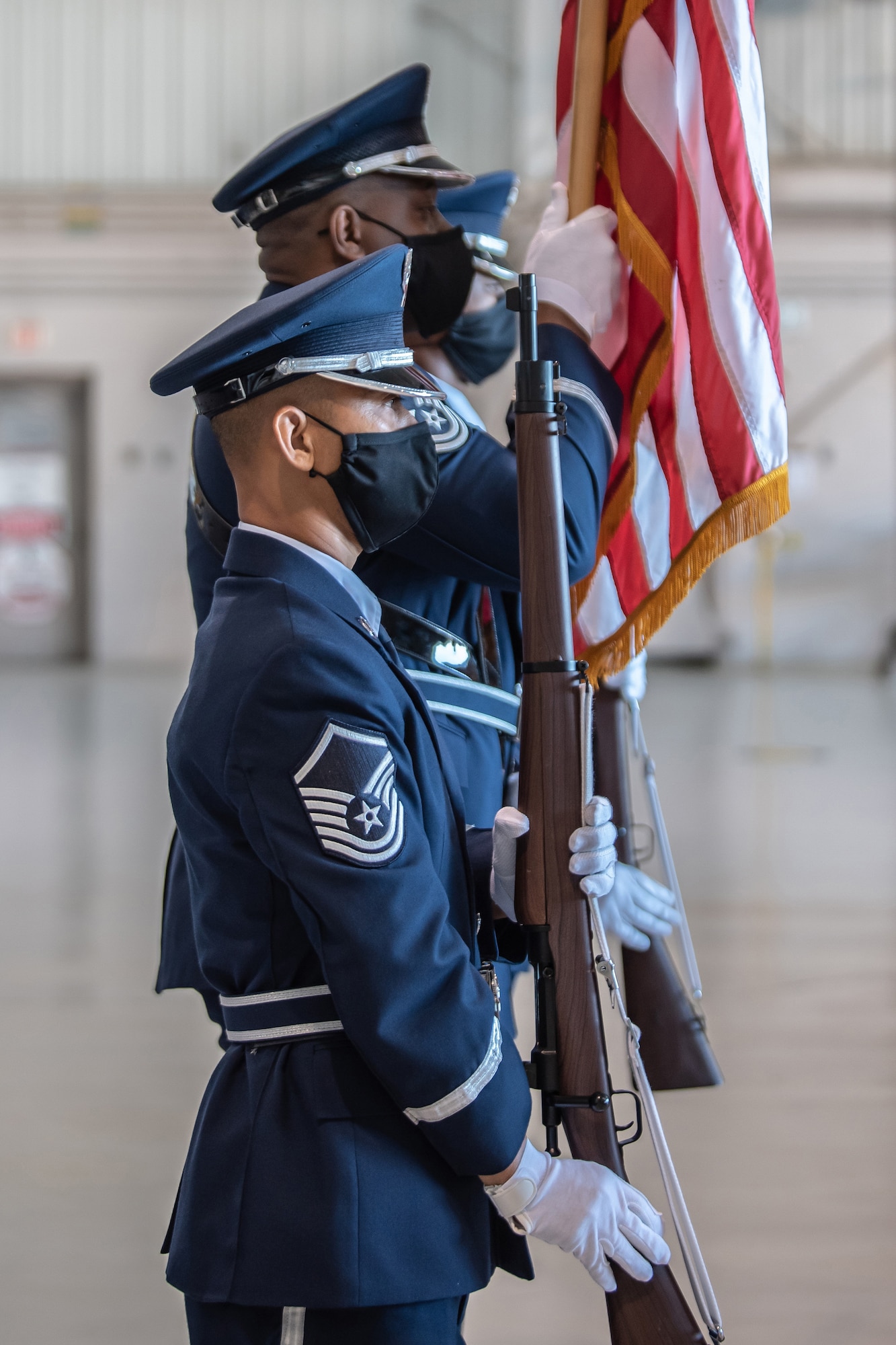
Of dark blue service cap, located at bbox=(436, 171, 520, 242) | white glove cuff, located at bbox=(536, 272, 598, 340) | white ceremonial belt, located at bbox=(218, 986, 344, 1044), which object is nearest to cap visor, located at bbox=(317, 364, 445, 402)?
white glove cuff, located at bbox=(536, 272, 598, 340)

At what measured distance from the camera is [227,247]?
1323cm

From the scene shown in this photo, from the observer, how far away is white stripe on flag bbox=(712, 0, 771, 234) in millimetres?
1725

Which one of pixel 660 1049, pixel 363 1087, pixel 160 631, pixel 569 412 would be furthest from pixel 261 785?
pixel 160 631

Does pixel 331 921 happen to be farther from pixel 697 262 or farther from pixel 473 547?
pixel 697 262

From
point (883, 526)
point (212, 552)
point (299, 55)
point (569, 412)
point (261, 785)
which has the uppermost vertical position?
point (299, 55)

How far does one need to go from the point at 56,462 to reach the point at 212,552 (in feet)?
40.9

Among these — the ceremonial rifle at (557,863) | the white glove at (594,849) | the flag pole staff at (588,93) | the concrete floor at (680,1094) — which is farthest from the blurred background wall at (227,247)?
the white glove at (594,849)

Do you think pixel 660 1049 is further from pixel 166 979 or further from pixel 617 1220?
pixel 617 1220

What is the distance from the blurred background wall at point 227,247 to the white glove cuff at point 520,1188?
1213 cm

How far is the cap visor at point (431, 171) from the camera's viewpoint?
1.63 meters

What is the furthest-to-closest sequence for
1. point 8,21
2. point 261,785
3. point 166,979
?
point 8,21 → point 166,979 → point 261,785

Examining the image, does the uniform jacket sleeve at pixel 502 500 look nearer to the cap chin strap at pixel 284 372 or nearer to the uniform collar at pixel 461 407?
the uniform collar at pixel 461 407

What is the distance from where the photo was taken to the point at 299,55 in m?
13.5

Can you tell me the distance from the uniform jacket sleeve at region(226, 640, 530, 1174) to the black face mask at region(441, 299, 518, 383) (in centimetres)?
93
